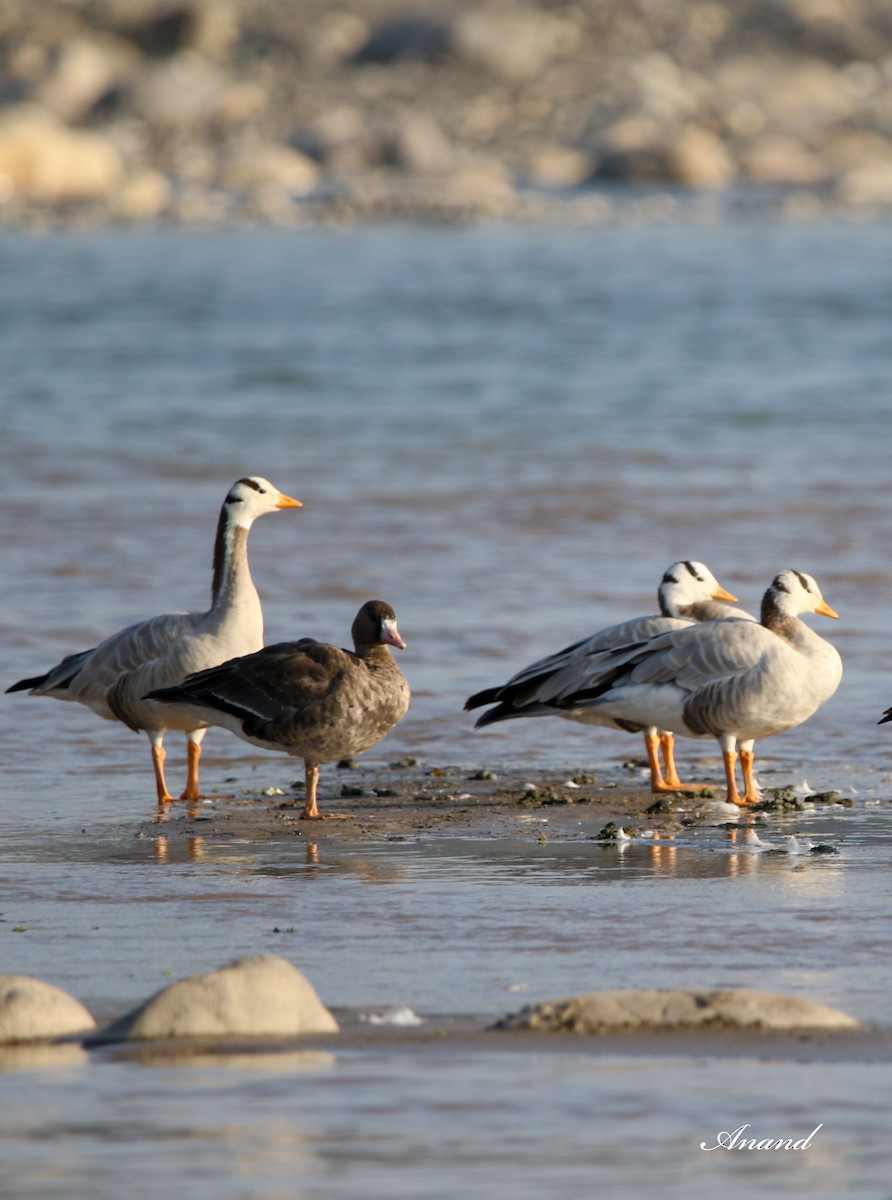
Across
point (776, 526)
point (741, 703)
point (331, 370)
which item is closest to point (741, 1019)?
point (741, 703)

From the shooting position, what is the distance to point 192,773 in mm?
9062

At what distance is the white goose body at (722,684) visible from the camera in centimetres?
875

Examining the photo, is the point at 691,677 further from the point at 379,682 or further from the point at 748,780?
the point at 379,682

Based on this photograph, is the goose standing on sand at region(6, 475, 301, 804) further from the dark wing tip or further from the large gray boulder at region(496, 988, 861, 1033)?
the large gray boulder at region(496, 988, 861, 1033)

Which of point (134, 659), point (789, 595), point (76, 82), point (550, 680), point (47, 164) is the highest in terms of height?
point (76, 82)

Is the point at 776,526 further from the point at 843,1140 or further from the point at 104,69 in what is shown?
the point at 104,69

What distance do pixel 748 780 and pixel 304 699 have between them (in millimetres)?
1895

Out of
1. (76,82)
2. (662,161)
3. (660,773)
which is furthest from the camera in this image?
(76,82)

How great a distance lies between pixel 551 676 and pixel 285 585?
5.23 m

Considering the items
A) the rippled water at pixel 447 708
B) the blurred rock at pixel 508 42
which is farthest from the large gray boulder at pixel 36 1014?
the blurred rock at pixel 508 42

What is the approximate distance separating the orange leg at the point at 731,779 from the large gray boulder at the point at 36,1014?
3.93 m

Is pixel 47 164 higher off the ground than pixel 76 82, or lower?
lower

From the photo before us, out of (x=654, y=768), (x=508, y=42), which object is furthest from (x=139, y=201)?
(x=654, y=768)

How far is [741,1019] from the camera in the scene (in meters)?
5.29
